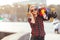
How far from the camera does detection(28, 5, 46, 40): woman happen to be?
3.22 ft

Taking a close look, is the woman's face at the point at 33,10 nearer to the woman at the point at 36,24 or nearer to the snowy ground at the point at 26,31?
the woman at the point at 36,24

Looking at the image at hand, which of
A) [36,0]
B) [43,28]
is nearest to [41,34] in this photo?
[43,28]

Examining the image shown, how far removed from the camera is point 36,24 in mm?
989

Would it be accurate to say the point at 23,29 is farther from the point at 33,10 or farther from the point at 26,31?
the point at 33,10

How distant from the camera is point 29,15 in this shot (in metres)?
1.00

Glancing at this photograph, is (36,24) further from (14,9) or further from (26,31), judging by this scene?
(14,9)

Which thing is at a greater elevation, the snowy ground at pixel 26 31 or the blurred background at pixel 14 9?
the blurred background at pixel 14 9

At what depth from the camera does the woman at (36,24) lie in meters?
0.98

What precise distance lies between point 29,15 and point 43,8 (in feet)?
0.38

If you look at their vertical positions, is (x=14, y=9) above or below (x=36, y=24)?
above

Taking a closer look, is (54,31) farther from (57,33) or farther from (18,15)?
(18,15)

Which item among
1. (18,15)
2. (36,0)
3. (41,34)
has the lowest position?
(41,34)

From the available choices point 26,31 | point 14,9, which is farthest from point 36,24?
point 14,9

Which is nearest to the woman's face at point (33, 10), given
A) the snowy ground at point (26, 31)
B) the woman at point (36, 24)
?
the woman at point (36, 24)
